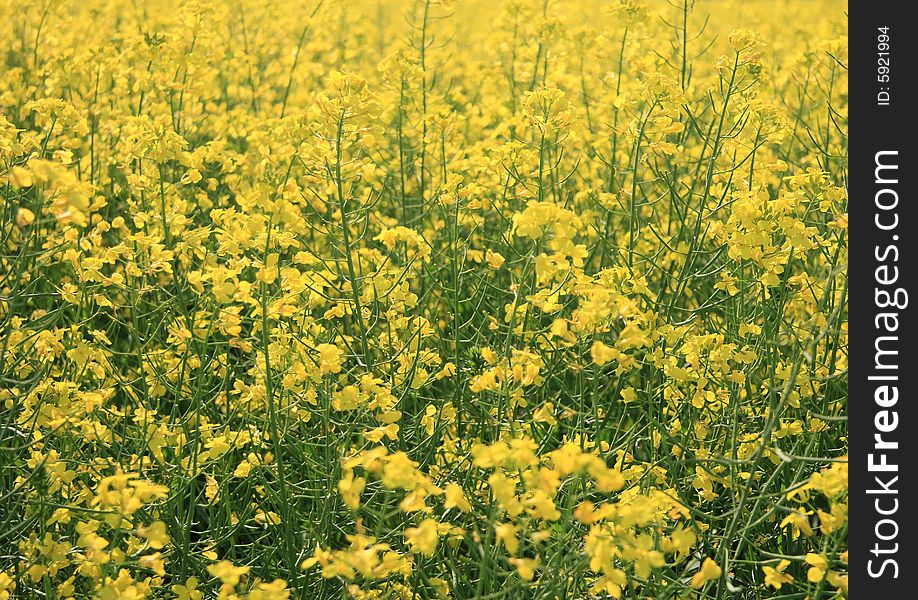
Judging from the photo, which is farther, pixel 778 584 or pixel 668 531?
pixel 668 531

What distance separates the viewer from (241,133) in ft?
13.7

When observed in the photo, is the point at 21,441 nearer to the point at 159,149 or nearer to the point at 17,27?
the point at 159,149

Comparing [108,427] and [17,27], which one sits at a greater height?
[17,27]

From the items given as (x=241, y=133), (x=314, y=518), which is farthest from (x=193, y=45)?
(x=314, y=518)

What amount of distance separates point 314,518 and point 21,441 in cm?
89

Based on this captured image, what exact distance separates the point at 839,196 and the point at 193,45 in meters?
2.74
